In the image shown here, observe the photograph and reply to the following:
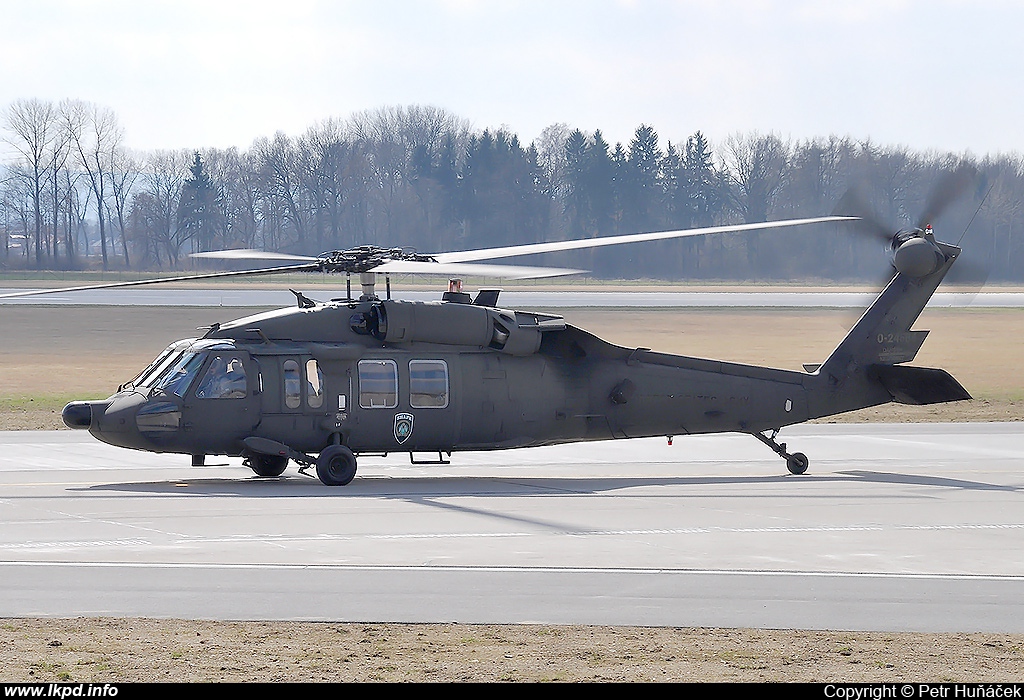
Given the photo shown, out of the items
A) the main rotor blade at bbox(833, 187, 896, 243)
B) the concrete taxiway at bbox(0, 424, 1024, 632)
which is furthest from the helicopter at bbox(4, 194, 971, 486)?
the concrete taxiway at bbox(0, 424, 1024, 632)

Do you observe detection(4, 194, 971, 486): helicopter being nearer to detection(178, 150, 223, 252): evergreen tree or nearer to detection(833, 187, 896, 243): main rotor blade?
detection(833, 187, 896, 243): main rotor blade

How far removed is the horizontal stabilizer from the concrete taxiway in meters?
1.15

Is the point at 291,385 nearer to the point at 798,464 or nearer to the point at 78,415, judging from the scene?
the point at 78,415

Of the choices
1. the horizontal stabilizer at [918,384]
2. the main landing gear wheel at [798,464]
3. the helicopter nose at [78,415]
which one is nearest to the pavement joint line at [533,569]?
the helicopter nose at [78,415]

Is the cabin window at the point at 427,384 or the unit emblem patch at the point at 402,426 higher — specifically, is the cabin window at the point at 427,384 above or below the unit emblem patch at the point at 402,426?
above

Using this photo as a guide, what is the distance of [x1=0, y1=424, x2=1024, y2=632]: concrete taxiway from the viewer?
9.62 metres

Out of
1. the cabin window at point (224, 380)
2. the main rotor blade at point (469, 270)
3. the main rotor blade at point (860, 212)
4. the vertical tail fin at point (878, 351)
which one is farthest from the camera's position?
the vertical tail fin at point (878, 351)

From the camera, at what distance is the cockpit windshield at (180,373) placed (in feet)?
A: 54.3

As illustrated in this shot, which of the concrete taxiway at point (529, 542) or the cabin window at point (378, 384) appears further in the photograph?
the cabin window at point (378, 384)

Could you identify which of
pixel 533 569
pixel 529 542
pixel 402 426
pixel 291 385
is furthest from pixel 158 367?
pixel 533 569

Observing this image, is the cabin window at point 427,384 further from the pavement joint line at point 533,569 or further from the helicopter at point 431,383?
the pavement joint line at point 533,569

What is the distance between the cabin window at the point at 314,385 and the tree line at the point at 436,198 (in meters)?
60.5

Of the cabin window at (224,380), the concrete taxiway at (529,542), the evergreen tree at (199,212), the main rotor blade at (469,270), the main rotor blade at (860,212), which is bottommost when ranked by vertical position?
the concrete taxiway at (529,542)

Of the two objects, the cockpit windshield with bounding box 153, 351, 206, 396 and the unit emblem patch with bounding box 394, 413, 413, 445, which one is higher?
the cockpit windshield with bounding box 153, 351, 206, 396
